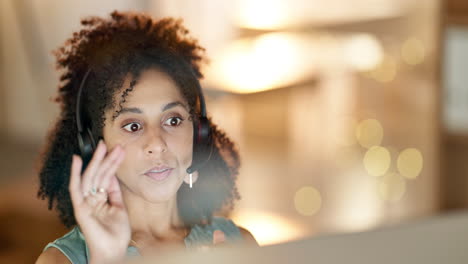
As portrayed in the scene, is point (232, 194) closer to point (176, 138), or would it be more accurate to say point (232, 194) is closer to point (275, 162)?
point (176, 138)

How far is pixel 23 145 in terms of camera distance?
4.00 feet

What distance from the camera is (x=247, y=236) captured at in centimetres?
127

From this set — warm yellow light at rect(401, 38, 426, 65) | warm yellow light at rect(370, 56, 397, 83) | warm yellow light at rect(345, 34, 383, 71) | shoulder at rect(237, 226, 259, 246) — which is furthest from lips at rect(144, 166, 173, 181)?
warm yellow light at rect(401, 38, 426, 65)

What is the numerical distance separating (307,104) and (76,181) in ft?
3.67

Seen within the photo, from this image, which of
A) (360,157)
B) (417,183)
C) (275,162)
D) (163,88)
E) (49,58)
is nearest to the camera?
(163,88)

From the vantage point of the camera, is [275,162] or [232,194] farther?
[275,162]

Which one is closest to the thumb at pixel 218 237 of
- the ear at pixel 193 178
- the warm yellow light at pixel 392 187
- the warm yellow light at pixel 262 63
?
the ear at pixel 193 178

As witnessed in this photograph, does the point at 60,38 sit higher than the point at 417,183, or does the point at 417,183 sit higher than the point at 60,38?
the point at 60,38

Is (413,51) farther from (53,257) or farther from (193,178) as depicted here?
(53,257)

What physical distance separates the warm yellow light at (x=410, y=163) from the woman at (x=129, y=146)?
1.31 m

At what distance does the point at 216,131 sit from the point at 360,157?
43.6 inches

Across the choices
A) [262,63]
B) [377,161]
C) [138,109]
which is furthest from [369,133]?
[138,109]

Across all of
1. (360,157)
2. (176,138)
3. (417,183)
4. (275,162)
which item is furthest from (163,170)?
(417,183)

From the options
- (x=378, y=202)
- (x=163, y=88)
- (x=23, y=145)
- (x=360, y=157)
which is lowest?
(x=378, y=202)
